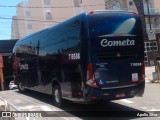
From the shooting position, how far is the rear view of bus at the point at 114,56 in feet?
34.1

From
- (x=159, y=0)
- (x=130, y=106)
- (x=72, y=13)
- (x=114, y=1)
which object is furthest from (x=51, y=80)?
(x=72, y=13)

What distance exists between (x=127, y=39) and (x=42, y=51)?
479cm

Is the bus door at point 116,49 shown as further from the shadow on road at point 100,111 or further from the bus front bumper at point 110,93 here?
the shadow on road at point 100,111

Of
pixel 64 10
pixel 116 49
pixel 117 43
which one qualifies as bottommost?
pixel 116 49

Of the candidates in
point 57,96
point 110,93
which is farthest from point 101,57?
point 57,96

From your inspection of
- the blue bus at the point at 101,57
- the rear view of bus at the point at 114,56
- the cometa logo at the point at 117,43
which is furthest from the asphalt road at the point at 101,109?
the cometa logo at the point at 117,43

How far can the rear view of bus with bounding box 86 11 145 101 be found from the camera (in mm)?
10398

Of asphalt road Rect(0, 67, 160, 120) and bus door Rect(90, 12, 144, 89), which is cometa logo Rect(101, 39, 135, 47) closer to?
bus door Rect(90, 12, 144, 89)

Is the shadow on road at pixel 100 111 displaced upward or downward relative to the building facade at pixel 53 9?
downward

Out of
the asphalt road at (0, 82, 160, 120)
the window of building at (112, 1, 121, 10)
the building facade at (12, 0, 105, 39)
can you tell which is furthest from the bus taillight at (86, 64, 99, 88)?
the building facade at (12, 0, 105, 39)

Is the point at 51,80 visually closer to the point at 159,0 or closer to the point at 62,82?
the point at 62,82

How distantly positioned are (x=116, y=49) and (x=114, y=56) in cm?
23

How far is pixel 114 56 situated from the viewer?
10.8m

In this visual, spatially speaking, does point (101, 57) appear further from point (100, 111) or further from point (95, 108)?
point (95, 108)
